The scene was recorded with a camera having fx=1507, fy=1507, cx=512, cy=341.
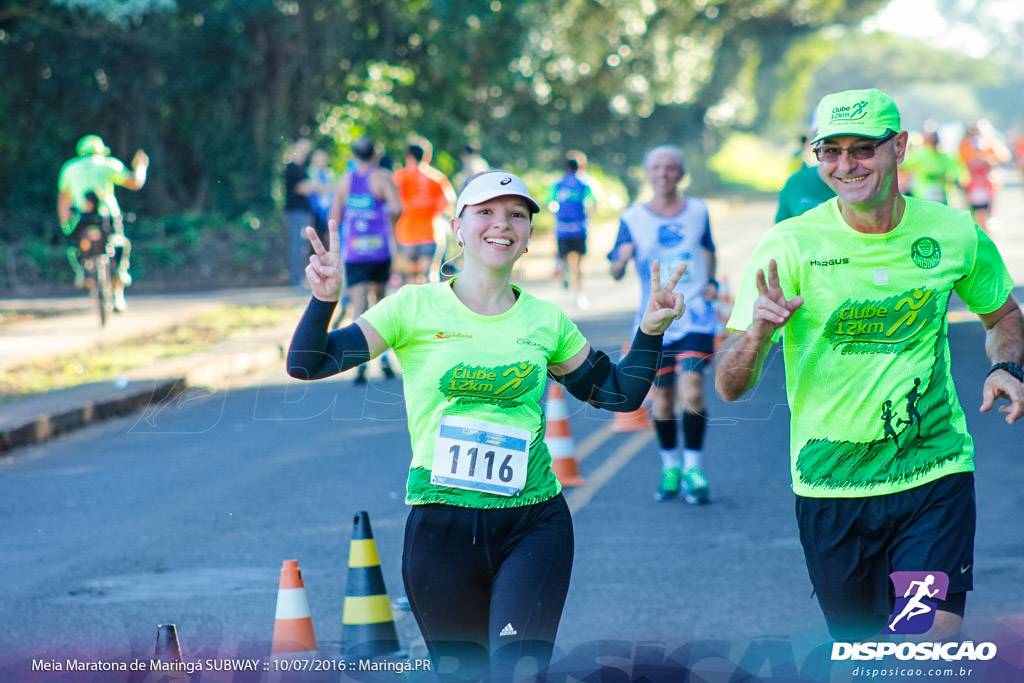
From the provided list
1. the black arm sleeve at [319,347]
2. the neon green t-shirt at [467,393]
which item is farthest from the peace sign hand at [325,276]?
the neon green t-shirt at [467,393]

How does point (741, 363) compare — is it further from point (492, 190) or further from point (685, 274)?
point (685, 274)

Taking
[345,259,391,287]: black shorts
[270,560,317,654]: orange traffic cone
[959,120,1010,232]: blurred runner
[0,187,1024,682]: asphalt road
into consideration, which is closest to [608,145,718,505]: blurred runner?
[0,187,1024,682]: asphalt road

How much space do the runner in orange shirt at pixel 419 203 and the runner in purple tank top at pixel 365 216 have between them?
98.7 inches

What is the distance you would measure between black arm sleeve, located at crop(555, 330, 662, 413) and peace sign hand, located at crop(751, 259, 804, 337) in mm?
339

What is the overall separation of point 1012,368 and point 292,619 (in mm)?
2614

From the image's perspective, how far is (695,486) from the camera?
8.39 m

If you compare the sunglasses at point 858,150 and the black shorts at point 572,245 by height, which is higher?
the black shorts at point 572,245

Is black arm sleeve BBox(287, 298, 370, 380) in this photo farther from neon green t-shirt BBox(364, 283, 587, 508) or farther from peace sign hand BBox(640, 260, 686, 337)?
peace sign hand BBox(640, 260, 686, 337)

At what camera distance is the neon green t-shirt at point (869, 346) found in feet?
13.3

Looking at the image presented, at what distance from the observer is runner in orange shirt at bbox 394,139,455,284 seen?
616 inches

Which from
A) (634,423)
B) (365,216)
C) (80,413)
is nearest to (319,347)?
(634,423)

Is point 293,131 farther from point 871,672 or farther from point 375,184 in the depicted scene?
point 871,672

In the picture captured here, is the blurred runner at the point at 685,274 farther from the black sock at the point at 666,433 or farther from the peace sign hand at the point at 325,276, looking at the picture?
the peace sign hand at the point at 325,276

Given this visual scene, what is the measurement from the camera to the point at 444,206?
51.9 feet
